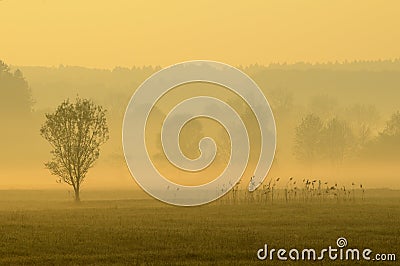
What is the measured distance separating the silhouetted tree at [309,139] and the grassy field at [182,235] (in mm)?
114330

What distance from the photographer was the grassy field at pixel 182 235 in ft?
133

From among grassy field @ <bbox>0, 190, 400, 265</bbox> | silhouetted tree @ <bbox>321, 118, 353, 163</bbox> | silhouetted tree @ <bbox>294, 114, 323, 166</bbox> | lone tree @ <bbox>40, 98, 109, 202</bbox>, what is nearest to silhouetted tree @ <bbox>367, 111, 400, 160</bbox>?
silhouetted tree @ <bbox>321, 118, 353, 163</bbox>

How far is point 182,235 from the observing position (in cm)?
4912

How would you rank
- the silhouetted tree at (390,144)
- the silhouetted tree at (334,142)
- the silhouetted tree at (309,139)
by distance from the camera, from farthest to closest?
the silhouetted tree at (334,142)
the silhouetted tree at (390,144)
the silhouetted tree at (309,139)

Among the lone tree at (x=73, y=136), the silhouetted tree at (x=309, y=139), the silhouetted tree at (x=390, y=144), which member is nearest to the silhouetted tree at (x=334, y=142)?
the silhouetted tree at (x=309, y=139)

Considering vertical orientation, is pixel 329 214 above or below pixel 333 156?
below

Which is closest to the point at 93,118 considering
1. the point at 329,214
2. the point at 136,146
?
the point at 329,214

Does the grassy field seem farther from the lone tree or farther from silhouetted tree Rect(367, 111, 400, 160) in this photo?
silhouetted tree Rect(367, 111, 400, 160)

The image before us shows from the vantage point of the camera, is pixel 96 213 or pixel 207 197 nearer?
pixel 96 213

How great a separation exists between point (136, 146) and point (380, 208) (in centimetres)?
11531

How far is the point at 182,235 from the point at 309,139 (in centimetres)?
14070

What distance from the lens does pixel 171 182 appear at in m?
156

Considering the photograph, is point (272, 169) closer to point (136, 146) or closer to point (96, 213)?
point (136, 146)

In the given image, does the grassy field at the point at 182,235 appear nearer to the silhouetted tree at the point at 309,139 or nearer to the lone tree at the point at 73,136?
the lone tree at the point at 73,136
